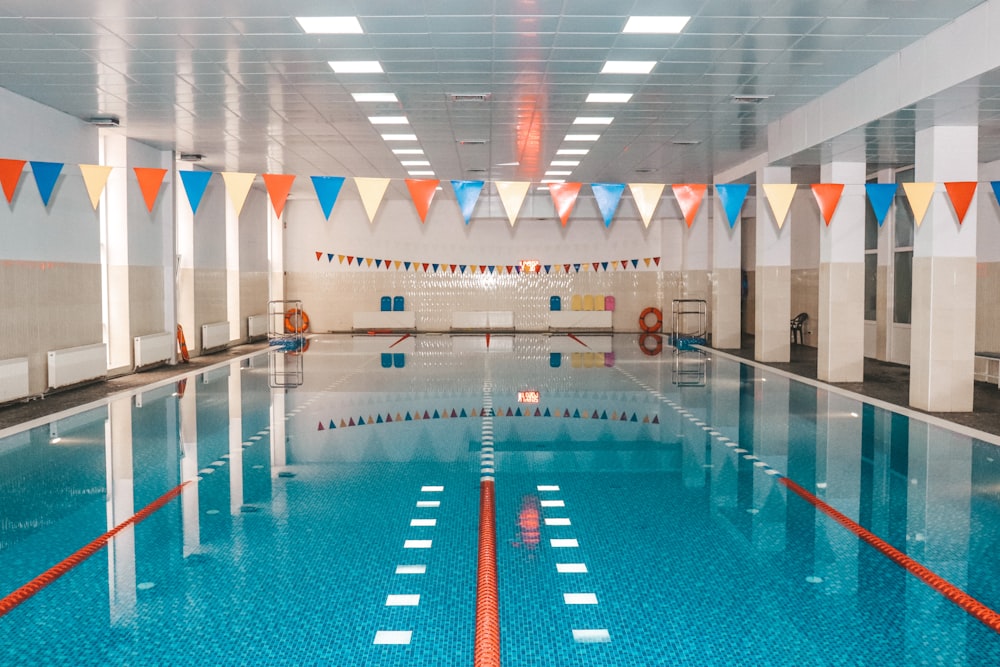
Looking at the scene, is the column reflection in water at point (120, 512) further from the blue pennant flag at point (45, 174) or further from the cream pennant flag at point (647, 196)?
the cream pennant flag at point (647, 196)

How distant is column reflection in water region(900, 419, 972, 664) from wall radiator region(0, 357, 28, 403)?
29.4 ft

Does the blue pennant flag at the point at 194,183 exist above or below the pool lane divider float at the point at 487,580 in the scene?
above

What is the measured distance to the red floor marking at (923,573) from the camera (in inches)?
147

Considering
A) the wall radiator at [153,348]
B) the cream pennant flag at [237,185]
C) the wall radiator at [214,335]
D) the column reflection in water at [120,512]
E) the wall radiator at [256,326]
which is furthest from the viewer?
the wall radiator at [256,326]

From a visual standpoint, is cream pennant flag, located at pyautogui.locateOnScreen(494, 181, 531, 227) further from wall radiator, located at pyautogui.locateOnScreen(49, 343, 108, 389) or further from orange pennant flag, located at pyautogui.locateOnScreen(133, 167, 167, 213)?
wall radiator, located at pyautogui.locateOnScreen(49, 343, 108, 389)

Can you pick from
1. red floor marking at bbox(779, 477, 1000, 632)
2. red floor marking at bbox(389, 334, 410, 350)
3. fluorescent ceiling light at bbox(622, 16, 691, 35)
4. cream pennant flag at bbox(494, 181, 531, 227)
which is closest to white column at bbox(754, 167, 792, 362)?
cream pennant flag at bbox(494, 181, 531, 227)

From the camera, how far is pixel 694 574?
4.30 metres

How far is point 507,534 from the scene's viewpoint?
4938 mm

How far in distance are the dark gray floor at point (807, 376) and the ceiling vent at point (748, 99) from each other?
153 inches

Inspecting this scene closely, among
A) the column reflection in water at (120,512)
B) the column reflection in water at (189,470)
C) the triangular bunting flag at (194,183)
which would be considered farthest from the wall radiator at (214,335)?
the column reflection in water at (120,512)

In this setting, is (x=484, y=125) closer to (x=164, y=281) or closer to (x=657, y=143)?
(x=657, y=143)

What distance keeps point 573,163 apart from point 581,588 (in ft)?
37.8

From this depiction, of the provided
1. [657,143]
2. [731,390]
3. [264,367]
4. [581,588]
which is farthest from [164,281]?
[581,588]

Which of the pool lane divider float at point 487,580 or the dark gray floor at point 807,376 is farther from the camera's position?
the dark gray floor at point 807,376
